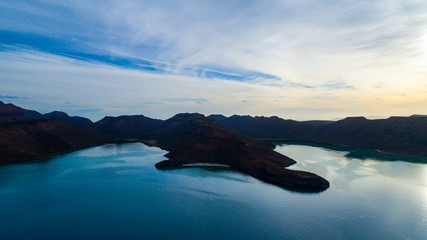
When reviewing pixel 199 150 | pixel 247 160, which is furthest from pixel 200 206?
pixel 199 150

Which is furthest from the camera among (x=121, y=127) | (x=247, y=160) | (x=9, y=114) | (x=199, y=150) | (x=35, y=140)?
(x=121, y=127)

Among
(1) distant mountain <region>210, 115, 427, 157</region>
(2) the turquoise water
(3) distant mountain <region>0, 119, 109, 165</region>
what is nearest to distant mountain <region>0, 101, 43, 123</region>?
(3) distant mountain <region>0, 119, 109, 165</region>

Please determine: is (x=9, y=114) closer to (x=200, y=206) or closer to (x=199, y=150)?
(x=199, y=150)

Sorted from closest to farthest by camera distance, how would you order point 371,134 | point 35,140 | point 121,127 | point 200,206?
1. point 200,206
2. point 35,140
3. point 371,134
4. point 121,127

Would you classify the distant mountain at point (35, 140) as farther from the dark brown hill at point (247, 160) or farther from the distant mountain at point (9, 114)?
the dark brown hill at point (247, 160)

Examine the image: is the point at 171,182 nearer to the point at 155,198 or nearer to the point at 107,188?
the point at 155,198

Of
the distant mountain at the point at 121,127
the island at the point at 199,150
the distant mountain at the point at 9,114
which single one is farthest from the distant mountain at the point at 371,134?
the distant mountain at the point at 9,114

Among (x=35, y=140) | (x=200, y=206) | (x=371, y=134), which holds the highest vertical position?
(x=371, y=134)
